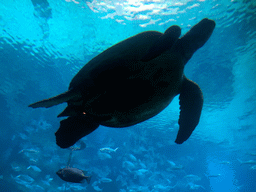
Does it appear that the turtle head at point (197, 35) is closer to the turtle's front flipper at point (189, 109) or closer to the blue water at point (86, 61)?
the turtle's front flipper at point (189, 109)

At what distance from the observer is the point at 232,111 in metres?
15.6

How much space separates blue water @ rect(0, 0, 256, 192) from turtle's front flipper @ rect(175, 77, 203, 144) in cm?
685

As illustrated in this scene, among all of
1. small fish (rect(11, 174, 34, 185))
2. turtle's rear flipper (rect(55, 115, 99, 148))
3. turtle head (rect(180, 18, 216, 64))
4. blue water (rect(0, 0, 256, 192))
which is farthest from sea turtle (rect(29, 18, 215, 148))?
small fish (rect(11, 174, 34, 185))

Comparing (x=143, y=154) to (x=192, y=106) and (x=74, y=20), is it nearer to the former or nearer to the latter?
(x=74, y=20)

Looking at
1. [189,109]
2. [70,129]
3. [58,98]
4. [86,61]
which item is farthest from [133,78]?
[86,61]

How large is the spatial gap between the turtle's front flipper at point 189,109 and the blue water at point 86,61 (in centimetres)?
685

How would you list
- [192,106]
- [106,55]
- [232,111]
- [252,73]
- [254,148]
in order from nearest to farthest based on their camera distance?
[106,55] < [192,106] < [252,73] < [232,111] < [254,148]

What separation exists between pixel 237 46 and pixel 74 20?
33.7 ft

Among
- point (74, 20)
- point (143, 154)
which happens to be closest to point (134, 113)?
point (74, 20)

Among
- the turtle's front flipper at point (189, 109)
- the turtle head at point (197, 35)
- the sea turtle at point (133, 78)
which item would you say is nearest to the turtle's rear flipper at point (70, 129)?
the sea turtle at point (133, 78)

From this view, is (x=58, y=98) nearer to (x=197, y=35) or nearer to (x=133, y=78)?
(x=133, y=78)

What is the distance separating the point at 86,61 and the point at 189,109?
9.84m

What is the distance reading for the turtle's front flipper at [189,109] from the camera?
6.81 feet

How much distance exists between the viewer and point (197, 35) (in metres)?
1.75
